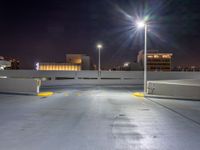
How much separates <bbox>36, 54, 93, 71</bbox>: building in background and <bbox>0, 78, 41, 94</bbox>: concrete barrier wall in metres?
43.9

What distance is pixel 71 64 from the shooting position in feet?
227

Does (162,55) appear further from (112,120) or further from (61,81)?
(112,120)

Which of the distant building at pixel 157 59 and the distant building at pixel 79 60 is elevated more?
the distant building at pixel 157 59

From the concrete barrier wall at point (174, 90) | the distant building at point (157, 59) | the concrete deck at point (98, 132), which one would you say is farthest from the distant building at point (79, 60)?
the distant building at point (157, 59)

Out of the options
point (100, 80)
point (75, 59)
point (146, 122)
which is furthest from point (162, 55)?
point (146, 122)

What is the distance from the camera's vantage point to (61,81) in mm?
36406

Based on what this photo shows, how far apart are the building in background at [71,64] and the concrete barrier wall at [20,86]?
4386cm

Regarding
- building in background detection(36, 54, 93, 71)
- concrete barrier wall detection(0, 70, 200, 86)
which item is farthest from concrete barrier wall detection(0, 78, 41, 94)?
building in background detection(36, 54, 93, 71)

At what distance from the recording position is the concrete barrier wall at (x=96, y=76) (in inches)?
1500

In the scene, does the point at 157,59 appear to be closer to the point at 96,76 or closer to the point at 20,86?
the point at 96,76

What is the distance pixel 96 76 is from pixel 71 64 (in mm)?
31092

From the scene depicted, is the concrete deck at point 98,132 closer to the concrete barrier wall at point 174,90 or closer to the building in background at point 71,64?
the concrete barrier wall at point 174,90

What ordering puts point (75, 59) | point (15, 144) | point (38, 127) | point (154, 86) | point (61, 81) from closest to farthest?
point (15, 144) < point (38, 127) < point (154, 86) < point (61, 81) < point (75, 59)

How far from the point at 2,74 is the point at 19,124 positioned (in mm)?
32793
